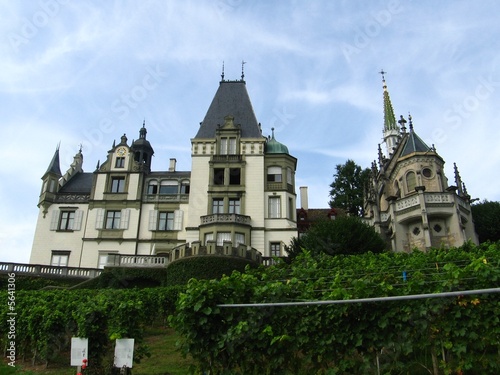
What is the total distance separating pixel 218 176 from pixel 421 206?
17.1m

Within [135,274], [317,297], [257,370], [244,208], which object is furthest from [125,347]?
[244,208]

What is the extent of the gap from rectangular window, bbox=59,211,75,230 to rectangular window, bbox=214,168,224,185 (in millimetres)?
A: 13042

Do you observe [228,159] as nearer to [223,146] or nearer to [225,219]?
[223,146]

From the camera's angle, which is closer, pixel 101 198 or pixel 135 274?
pixel 135 274

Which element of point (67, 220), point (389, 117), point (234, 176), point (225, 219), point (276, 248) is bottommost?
point (276, 248)

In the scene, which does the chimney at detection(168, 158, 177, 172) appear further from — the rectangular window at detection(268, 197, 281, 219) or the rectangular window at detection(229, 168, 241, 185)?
the rectangular window at detection(268, 197, 281, 219)

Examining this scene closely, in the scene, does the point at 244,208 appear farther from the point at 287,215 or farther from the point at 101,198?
the point at 101,198

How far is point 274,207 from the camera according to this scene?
38.3m

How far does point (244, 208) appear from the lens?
37875 millimetres

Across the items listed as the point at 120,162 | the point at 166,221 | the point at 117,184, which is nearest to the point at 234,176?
the point at 166,221

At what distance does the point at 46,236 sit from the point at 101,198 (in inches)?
219

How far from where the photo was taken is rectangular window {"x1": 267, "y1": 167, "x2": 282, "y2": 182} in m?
39.7

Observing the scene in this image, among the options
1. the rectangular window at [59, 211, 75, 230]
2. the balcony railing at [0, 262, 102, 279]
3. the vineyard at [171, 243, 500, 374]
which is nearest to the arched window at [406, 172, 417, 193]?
the balcony railing at [0, 262, 102, 279]

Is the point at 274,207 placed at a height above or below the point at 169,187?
below
